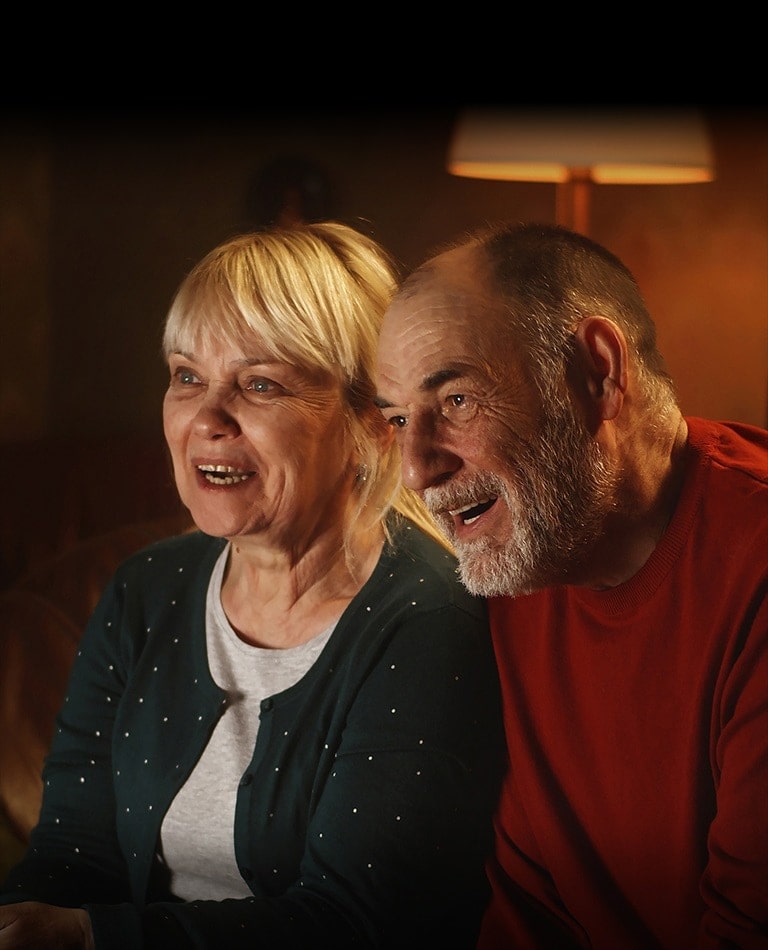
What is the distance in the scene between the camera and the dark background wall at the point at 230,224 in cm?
117

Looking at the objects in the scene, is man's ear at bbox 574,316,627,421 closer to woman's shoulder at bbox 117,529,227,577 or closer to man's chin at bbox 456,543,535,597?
man's chin at bbox 456,543,535,597

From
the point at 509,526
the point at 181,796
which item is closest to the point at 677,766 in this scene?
the point at 509,526

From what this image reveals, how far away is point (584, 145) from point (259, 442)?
0.47 m

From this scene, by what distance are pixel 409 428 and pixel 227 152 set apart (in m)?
0.40

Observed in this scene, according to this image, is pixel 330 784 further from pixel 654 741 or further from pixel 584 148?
pixel 584 148

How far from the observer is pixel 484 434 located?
1.18 meters

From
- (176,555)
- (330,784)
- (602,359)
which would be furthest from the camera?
(176,555)

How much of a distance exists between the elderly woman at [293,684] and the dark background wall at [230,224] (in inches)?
2.2

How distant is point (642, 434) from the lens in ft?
3.88

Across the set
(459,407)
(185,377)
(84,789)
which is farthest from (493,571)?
(84,789)

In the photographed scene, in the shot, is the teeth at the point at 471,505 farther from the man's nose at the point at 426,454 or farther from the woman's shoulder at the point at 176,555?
the woman's shoulder at the point at 176,555

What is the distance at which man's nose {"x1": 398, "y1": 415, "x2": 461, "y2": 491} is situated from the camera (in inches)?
46.9

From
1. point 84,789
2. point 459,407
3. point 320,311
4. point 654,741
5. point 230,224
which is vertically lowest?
point 84,789

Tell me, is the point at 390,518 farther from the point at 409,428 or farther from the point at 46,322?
the point at 46,322
